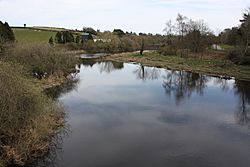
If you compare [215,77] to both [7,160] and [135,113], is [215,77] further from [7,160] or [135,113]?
[7,160]

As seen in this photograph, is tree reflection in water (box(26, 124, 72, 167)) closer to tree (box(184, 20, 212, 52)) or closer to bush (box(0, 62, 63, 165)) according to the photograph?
bush (box(0, 62, 63, 165))

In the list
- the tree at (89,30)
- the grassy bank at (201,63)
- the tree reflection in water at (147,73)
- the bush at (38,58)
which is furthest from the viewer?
the tree at (89,30)

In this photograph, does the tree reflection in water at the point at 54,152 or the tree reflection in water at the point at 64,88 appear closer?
the tree reflection in water at the point at 54,152

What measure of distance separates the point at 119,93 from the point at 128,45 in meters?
58.0

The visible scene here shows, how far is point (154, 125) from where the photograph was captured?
69.8 ft

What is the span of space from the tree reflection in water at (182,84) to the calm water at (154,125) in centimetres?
11

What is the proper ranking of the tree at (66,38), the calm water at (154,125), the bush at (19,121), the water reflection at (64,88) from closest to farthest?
1. the bush at (19,121)
2. the calm water at (154,125)
3. the water reflection at (64,88)
4. the tree at (66,38)

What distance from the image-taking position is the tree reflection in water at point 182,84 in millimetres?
32406

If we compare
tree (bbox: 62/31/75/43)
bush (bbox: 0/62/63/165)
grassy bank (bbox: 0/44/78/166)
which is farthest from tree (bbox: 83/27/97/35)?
bush (bbox: 0/62/63/165)

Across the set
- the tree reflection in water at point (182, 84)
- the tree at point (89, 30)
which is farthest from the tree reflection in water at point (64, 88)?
the tree at point (89, 30)

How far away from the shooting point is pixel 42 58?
1305 inches

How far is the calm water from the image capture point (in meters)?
16.0

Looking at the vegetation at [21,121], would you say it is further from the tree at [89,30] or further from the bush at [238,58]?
the tree at [89,30]

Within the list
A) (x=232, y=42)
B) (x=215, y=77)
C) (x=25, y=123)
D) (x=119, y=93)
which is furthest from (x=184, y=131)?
(x=232, y=42)
